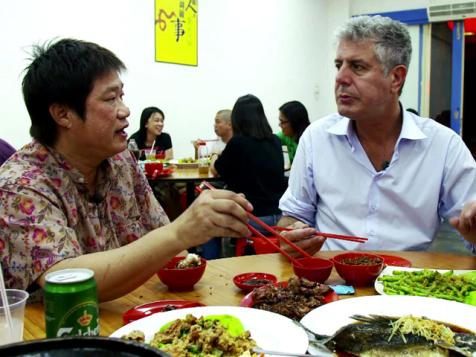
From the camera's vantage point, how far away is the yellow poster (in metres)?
6.68

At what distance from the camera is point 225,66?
24.9 feet

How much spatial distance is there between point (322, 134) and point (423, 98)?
7.00 m

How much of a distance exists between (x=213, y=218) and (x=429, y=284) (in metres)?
0.66

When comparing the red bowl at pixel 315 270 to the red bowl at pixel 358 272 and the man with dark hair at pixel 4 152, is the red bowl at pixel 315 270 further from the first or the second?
the man with dark hair at pixel 4 152

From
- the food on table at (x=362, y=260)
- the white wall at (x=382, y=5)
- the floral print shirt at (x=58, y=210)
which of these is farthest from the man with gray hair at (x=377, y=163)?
the white wall at (x=382, y=5)

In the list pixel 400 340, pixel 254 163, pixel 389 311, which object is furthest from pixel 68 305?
pixel 254 163

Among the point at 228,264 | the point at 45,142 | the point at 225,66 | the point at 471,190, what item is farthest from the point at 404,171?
the point at 225,66

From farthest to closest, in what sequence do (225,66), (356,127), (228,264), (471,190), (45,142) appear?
1. (225,66)
2. (356,127)
3. (471,190)
4. (228,264)
5. (45,142)

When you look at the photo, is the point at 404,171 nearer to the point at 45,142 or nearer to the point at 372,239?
the point at 372,239

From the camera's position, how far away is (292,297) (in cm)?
127

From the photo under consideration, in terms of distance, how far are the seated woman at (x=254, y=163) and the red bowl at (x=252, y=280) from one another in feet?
8.20

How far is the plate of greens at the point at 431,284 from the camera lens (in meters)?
1.36

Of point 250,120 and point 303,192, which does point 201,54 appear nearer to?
point 250,120

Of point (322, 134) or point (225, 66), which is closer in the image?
point (322, 134)
